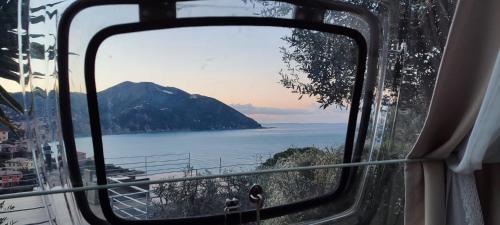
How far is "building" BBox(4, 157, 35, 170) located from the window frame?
0.38 feet

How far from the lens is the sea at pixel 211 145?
133cm

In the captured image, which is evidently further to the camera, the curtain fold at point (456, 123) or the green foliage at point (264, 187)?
the green foliage at point (264, 187)

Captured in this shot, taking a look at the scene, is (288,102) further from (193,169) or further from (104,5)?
(104,5)

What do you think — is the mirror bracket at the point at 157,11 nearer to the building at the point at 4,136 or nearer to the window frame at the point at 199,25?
the window frame at the point at 199,25

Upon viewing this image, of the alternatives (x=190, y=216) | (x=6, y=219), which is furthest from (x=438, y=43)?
(x=6, y=219)

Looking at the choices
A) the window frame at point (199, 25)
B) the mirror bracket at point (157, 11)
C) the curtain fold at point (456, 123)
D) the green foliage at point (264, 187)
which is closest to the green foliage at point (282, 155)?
the green foliage at point (264, 187)

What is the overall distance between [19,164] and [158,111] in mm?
459

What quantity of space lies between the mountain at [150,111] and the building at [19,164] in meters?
0.16

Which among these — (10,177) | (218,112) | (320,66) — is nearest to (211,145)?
(218,112)

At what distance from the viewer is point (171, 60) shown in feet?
4.43

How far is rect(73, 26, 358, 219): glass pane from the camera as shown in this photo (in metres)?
1.32

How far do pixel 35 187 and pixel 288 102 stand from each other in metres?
0.95

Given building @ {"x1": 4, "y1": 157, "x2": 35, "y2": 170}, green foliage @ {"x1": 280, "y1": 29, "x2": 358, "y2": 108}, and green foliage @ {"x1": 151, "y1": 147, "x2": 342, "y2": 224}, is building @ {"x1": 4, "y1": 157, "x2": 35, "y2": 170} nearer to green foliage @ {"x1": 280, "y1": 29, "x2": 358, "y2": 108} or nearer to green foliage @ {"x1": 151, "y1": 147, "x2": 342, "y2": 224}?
green foliage @ {"x1": 151, "y1": 147, "x2": 342, "y2": 224}

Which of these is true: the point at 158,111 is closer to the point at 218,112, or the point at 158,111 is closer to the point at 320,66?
the point at 218,112
